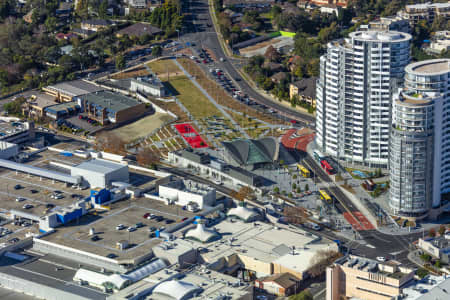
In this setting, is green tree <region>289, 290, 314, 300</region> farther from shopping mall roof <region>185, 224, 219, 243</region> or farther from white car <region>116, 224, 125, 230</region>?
white car <region>116, 224, 125, 230</region>

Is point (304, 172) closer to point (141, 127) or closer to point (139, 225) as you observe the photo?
point (139, 225)

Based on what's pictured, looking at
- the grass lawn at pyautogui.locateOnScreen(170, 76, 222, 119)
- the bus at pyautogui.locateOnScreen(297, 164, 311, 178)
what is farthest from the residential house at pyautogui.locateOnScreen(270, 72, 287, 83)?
the bus at pyautogui.locateOnScreen(297, 164, 311, 178)

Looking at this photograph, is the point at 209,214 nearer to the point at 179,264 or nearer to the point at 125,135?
the point at 179,264

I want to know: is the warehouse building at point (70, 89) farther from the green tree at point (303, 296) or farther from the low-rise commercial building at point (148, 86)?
the green tree at point (303, 296)

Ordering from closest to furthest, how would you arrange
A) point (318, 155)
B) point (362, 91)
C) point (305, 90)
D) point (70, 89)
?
point (362, 91), point (318, 155), point (305, 90), point (70, 89)

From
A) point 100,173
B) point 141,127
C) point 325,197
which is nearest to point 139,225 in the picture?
point 100,173

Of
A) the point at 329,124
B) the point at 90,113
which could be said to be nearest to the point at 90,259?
the point at 329,124
